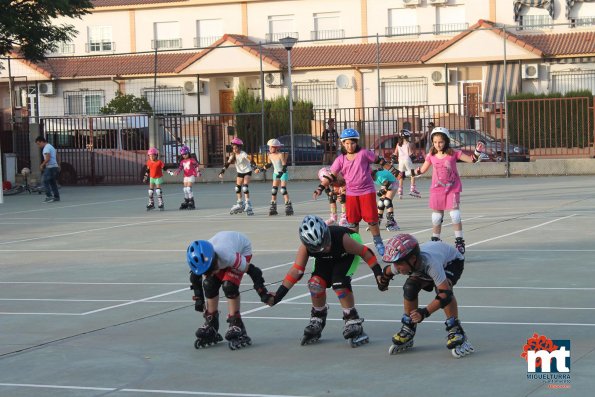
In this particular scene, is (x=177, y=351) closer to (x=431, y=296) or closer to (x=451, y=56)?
(x=431, y=296)

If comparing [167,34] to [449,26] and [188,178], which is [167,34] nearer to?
[449,26]

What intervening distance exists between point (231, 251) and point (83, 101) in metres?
48.2

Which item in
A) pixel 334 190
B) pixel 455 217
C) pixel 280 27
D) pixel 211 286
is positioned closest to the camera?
pixel 211 286

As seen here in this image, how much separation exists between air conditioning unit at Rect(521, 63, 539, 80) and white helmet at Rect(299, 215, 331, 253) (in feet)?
138

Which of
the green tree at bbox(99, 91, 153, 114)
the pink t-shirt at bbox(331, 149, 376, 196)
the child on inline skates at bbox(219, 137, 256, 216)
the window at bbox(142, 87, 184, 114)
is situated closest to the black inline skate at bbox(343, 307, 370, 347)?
the pink t-shirt at bbox(331, 149, 376, 196)

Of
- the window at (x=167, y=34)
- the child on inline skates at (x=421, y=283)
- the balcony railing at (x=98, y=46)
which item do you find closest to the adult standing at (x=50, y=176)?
the child on inline skates at (x=421, y=283)

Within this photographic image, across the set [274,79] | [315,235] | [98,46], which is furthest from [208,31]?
[315,235]

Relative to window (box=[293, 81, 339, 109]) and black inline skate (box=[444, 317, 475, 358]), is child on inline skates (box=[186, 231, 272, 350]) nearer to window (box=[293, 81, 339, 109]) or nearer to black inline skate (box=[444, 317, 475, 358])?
black inline skate (box=[444, 317, 475, 358])

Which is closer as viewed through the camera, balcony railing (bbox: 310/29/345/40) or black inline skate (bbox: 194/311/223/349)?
black inline skate (bbox: 194/311/223/349)

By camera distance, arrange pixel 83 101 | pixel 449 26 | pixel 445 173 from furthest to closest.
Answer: pixel 83 101 → pixel 449 26 → pixel 445 173

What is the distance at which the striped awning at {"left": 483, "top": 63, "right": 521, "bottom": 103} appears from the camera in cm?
4984

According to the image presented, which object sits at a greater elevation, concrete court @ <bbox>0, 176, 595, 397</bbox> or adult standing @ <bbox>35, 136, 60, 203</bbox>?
adult standing @ <bbox>35, 136, 60, 203</bbox>

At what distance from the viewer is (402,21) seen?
177 ft

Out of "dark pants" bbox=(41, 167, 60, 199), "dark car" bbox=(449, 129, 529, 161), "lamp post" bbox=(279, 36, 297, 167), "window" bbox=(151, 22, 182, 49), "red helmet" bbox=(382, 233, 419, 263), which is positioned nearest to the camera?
"red helmet" bbox=(382, 233, 419, 263)
